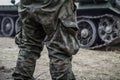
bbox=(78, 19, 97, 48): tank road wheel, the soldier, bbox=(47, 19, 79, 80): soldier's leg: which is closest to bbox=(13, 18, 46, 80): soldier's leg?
the soldier

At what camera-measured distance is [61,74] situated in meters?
2.77

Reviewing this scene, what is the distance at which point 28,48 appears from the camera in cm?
302

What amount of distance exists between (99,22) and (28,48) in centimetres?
734

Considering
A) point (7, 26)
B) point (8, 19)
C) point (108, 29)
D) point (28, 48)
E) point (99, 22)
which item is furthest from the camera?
point (8, 19)

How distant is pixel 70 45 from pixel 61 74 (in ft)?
0.79

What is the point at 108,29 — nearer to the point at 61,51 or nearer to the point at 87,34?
the point at 87,34

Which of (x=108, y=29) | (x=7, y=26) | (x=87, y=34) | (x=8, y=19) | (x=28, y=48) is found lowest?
(x=7, y=26)

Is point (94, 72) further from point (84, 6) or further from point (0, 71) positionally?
point (84, 6)

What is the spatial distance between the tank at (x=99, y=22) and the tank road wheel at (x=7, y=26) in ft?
11.8

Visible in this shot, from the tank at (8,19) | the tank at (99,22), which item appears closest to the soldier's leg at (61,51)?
the tank at (99,22)

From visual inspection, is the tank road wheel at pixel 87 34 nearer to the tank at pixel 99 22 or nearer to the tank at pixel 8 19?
the tank at pixel 99 22

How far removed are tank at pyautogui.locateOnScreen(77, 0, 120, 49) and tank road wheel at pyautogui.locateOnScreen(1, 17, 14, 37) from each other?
3.60 meters

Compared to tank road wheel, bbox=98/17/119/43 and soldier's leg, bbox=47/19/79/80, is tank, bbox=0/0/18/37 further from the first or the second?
soldier's leg, bbox=47/19/79/80

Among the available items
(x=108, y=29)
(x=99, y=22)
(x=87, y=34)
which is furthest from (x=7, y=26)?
(x=108, y=29)
